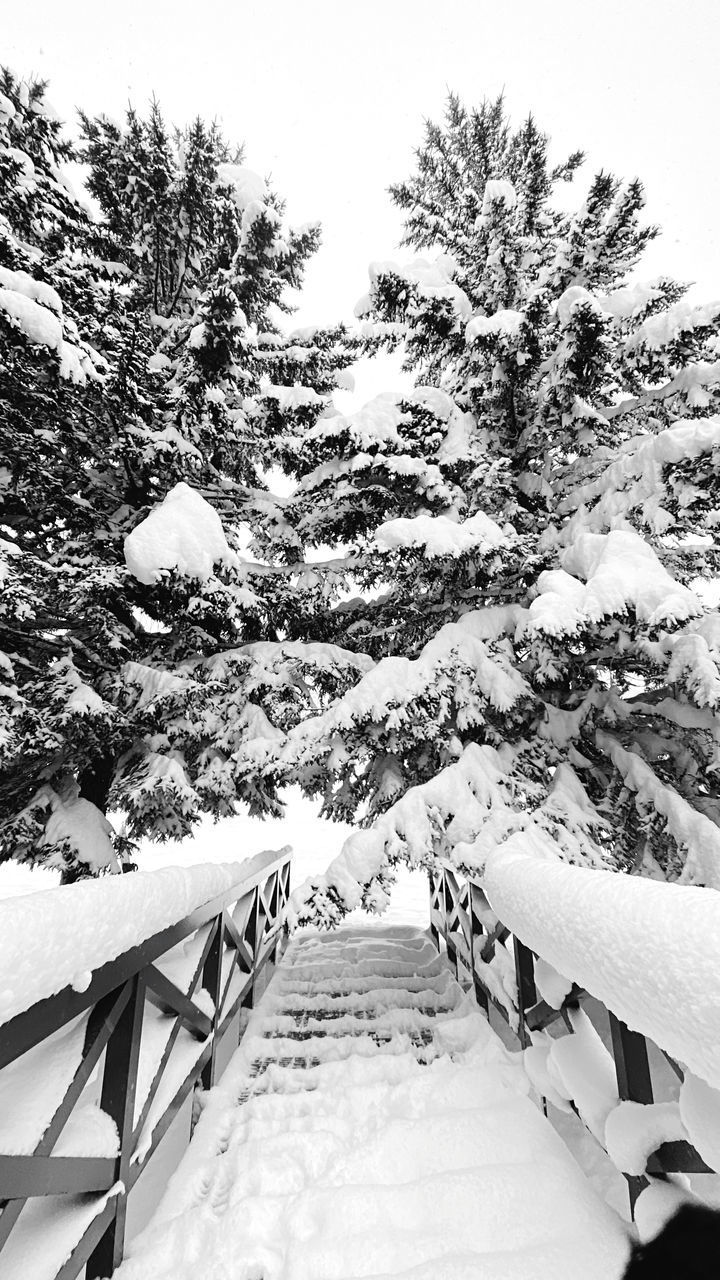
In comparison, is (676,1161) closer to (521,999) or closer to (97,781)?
(521,999)

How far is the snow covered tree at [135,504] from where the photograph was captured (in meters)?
5.09

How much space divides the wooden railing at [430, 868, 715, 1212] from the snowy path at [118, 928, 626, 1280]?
0.23 m

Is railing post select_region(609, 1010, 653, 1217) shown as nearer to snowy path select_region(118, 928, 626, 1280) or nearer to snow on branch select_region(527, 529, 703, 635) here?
snowy path select_region(118, 928, 626, 1280)

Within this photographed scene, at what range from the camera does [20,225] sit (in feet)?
19.4

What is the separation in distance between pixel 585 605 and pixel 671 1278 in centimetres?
311

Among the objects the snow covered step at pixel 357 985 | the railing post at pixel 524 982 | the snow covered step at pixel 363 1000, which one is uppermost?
the railing post at pixel 524 982

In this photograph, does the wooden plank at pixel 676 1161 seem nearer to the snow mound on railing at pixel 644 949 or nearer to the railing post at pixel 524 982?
the snow mound on railing at pixel 644 949

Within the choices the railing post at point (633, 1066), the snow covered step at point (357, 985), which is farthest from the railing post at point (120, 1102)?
the snow covered step at point (357, 985)

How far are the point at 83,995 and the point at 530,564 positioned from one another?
4.57 meters

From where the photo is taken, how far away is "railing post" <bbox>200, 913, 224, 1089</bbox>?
109 inches

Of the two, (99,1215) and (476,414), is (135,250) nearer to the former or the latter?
(476,414)

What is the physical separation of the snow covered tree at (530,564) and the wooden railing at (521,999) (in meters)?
0.57

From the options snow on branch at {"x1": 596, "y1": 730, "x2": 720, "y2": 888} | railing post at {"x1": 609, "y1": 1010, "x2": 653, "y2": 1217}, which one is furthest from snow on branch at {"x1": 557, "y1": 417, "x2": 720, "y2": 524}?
railing post at {"x1": 609, "y1": 1010, "x2": 653, "y2": 1217}

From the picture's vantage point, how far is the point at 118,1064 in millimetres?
1684
